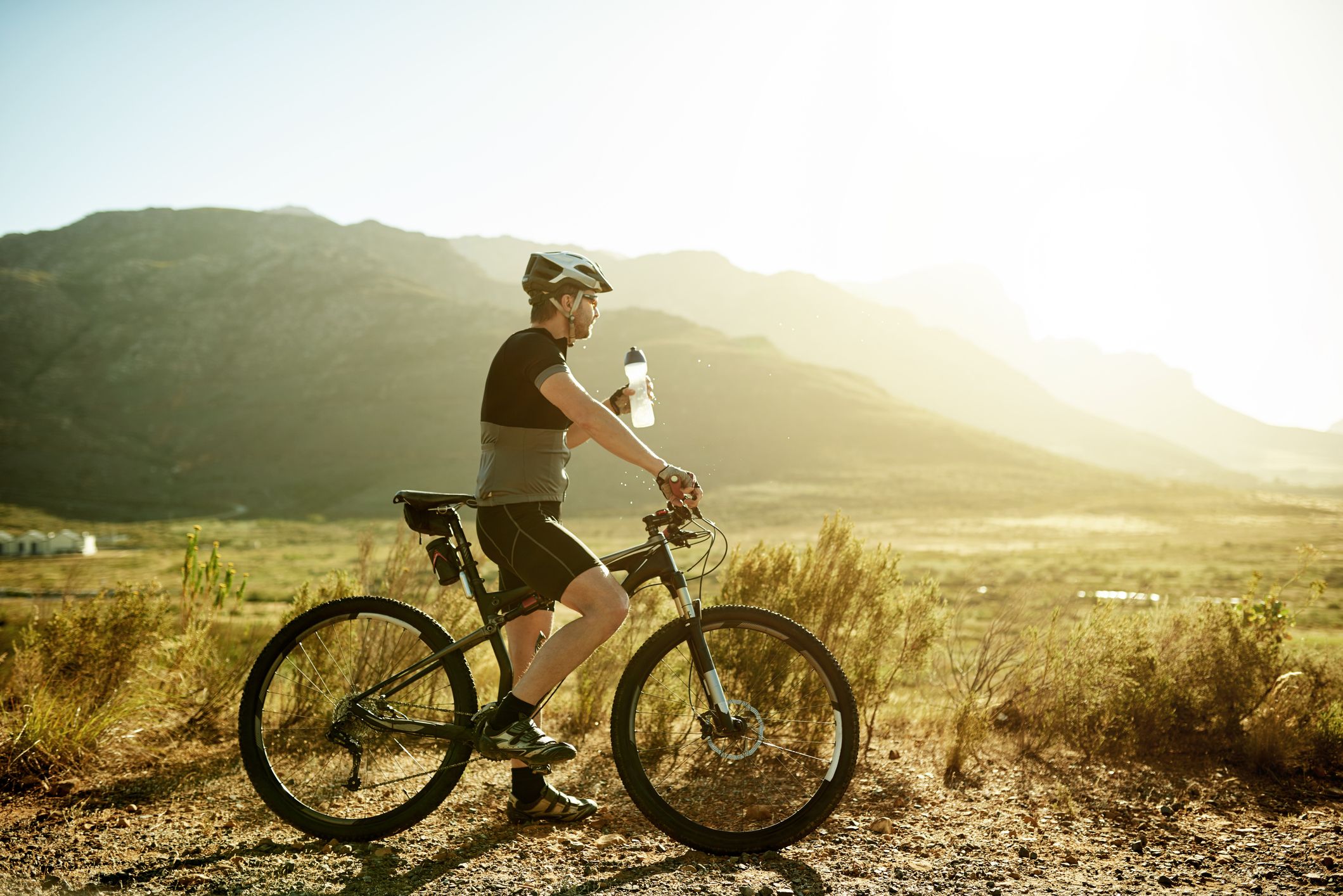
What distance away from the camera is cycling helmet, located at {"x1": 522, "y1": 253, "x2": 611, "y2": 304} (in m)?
3.33

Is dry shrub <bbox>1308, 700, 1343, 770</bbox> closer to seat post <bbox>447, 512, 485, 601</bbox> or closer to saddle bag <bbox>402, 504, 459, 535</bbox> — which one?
seat post <bbox>447, 512, 485, 601</bbox>

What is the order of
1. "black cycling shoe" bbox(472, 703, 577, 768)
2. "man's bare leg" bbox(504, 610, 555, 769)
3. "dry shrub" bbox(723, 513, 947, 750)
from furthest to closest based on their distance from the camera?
"dry shrub" bbox(723, 513, 947, 750), "man's bare leg" bbox(504, 610, 555, 769), "black cycling shoe" bbox(472, 703, 577, 768)

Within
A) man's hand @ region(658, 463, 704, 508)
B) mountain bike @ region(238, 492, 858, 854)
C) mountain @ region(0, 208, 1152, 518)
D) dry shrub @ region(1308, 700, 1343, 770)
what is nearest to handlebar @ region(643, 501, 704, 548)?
mountain bike @ region(238, 492, 858, 854)

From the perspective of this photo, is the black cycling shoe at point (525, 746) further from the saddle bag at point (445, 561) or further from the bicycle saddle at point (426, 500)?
the bicycle saddle at point (426, 500)

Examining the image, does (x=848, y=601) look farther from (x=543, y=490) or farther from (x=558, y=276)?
(x=558, y=276)

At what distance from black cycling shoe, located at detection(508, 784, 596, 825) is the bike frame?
0.44 m

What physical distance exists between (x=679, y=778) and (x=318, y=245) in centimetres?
20524

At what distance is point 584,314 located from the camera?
133 inches

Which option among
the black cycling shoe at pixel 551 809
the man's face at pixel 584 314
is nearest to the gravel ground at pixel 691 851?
the black cycling shoe at pixel 551 809

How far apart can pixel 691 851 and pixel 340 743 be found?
150cm

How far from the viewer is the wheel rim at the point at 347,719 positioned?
3.39 meters

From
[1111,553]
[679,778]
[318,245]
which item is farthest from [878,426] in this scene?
[318,245]

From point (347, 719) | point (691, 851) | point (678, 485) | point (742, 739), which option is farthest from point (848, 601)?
point (347, 719)

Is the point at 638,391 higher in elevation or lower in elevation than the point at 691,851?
higher
